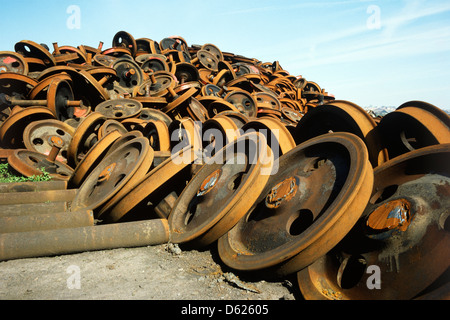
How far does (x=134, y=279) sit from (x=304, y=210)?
162cm

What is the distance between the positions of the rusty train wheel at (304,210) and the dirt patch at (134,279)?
177mm

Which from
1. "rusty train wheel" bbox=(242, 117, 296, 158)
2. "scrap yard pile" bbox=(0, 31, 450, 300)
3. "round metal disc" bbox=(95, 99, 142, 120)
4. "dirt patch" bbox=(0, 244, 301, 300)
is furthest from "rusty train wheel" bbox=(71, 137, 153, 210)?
"round metal disc" bbox=(95, 99, 142, 120)

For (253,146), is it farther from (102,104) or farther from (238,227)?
(102,104)

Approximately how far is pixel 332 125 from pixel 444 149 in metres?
1.98

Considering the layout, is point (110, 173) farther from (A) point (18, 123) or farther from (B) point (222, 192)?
(A) point (18, 123)

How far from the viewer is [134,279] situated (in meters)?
2.45

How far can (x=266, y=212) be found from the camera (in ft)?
9.53

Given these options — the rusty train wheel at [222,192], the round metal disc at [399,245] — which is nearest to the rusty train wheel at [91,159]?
the rusty train wheel at [222,192]

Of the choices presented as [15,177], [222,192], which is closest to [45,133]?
[15,177]

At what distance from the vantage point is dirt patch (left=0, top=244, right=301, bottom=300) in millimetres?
2227

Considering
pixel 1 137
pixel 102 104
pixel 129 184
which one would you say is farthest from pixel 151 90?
pixel 129 184

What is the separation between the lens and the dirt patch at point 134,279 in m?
2.23

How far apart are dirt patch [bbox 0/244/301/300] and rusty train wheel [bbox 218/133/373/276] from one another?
0.18 meters

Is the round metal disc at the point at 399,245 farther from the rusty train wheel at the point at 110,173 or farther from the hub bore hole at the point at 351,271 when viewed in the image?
the rusty train wheel at the point at 110,173
